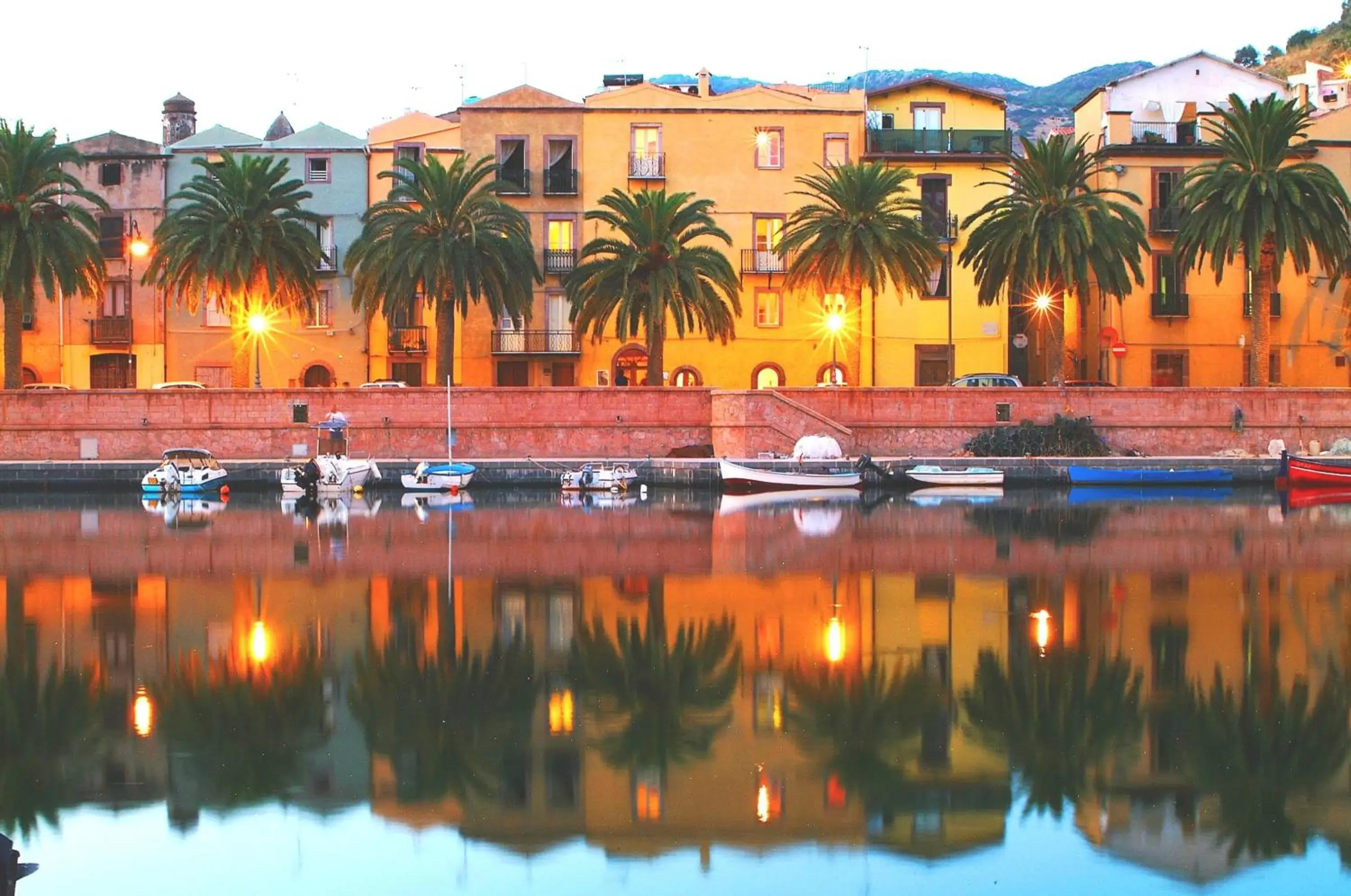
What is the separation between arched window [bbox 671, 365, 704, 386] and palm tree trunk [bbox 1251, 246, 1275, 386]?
18101 millimetres

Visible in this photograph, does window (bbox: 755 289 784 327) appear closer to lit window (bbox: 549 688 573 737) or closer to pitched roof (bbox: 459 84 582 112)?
pitched roof (bbox: 459 84 582 112)

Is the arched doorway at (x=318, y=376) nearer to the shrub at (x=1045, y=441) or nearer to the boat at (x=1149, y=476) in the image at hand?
the shrub at (x=1045, y=441)

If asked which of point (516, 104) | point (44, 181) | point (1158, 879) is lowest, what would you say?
point (1158, 879)

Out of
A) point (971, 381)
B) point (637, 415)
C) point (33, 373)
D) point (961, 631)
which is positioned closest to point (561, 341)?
point (637, 415)

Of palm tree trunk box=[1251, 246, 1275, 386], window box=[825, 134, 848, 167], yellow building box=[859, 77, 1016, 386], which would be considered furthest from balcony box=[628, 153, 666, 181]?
palm tree trunk box=[1251, 246, 1275, 386]

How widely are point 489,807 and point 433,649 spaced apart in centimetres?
720

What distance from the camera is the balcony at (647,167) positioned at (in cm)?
5453

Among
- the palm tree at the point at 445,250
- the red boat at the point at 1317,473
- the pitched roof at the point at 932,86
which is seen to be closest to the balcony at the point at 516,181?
the palm tree at the point at 445,250

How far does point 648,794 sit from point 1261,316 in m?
37.2

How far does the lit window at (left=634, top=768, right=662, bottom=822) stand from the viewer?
13289 millimetres

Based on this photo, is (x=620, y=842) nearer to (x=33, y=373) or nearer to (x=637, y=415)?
(x=637, y=415)

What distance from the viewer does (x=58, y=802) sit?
44.6 feet

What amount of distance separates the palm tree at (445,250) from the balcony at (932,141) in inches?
572

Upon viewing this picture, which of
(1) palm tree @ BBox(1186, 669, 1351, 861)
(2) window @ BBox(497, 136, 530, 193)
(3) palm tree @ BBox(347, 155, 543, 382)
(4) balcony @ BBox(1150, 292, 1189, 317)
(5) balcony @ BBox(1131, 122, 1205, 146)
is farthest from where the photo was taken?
(5) balcony @ BBox(1131, 122, 1205, 146)
